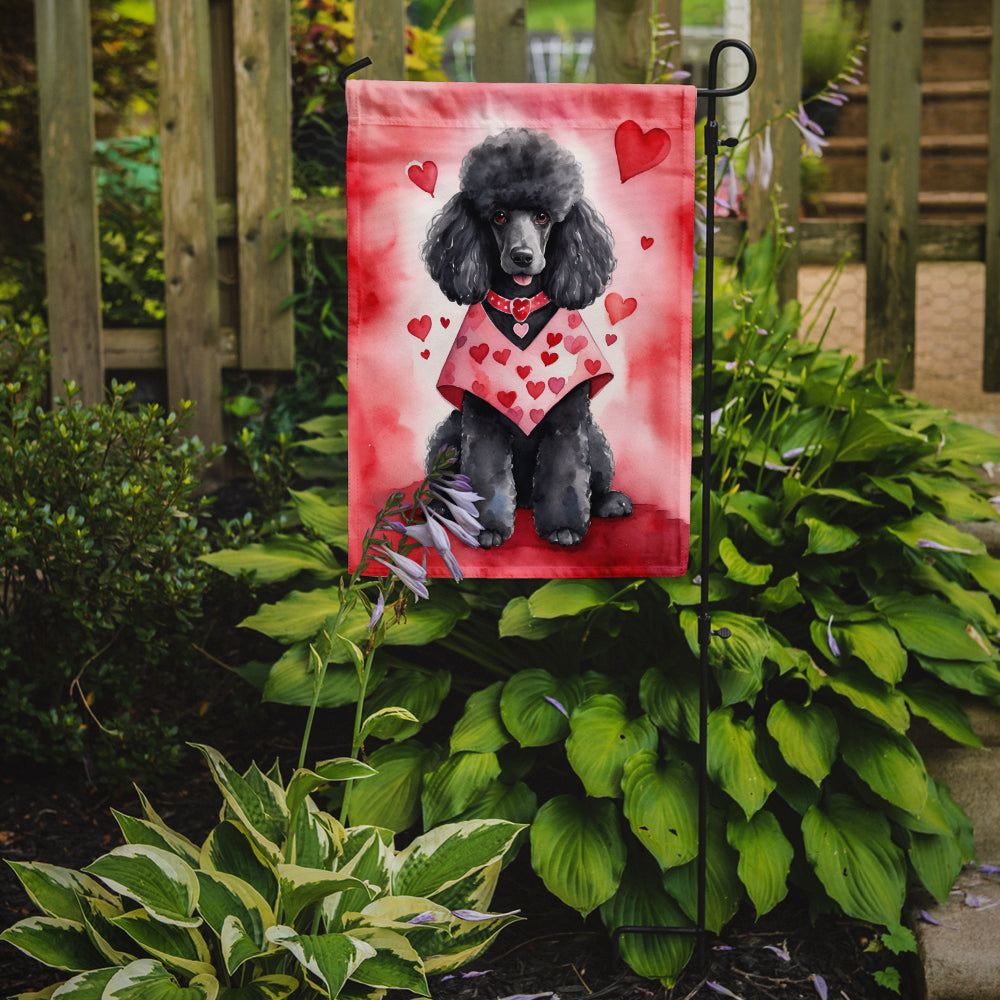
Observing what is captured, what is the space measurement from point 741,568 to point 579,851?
Result: 2.13ft

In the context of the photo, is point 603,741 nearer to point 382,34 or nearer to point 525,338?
point 525,338

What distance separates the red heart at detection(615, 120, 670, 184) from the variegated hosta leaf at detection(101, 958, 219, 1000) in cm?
144

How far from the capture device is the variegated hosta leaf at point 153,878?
1505 mm

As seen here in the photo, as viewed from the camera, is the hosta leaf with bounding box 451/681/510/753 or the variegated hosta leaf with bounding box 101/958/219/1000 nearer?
the variegated hosta leaf with bounding box 101/958/219/1000

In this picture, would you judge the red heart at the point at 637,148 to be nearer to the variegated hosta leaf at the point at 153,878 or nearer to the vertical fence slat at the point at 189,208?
Result: the variegated hosta leaf at the point at 153,878

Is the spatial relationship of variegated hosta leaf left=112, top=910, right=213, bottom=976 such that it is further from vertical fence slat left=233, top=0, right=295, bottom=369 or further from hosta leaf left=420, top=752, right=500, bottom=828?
vertical fence slat left=233, top=0, right=295, bottom=369

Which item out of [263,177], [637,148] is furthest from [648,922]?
[263,177]

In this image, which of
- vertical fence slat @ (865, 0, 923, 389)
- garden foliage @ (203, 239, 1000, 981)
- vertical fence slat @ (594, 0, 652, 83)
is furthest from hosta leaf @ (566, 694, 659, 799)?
vertical fence slat @ (594, 0, 652, 83)

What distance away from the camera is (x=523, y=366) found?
1828 mm

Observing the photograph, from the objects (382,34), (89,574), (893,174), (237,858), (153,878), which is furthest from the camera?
(893,174)

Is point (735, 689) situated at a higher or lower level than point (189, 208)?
lower

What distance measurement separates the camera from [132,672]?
241 centimetres

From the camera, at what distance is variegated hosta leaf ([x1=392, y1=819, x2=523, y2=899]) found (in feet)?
5.61

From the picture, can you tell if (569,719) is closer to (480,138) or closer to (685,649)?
(685,649)
